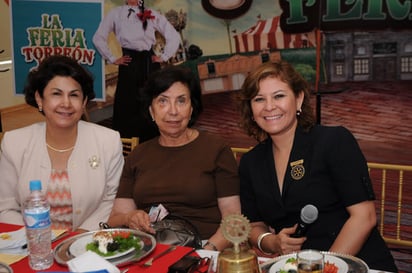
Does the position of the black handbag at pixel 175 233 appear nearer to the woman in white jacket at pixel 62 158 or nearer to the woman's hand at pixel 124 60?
the woman in white jacket at pixel 62 158

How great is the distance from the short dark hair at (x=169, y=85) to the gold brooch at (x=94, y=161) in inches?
12.2

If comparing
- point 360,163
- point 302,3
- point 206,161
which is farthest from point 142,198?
point 302,3

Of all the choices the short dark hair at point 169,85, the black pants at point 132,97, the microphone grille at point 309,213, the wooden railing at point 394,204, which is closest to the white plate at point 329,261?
the microphone grille at point 309,213

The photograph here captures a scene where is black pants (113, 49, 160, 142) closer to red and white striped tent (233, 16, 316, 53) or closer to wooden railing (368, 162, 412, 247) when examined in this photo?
red and white striped tent (233, 16, 316, 53)

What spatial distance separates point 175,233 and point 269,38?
2.27 metres

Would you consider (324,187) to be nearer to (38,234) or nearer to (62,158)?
(38,234)

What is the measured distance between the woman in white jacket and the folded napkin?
0.82 metres

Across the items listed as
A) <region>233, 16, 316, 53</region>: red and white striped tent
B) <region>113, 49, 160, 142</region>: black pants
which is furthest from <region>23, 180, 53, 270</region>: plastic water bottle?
<region>113, 49, 160, 142</region>: black pants

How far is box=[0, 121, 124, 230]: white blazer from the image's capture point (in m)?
2.47

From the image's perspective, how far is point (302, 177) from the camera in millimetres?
Result: 2078

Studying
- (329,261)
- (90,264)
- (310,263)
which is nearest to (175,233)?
(90,264)

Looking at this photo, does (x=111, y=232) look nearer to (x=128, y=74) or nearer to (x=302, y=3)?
(x=302, y=3)

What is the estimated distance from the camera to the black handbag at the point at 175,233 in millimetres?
2092

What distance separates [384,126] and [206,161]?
6.87 ft
